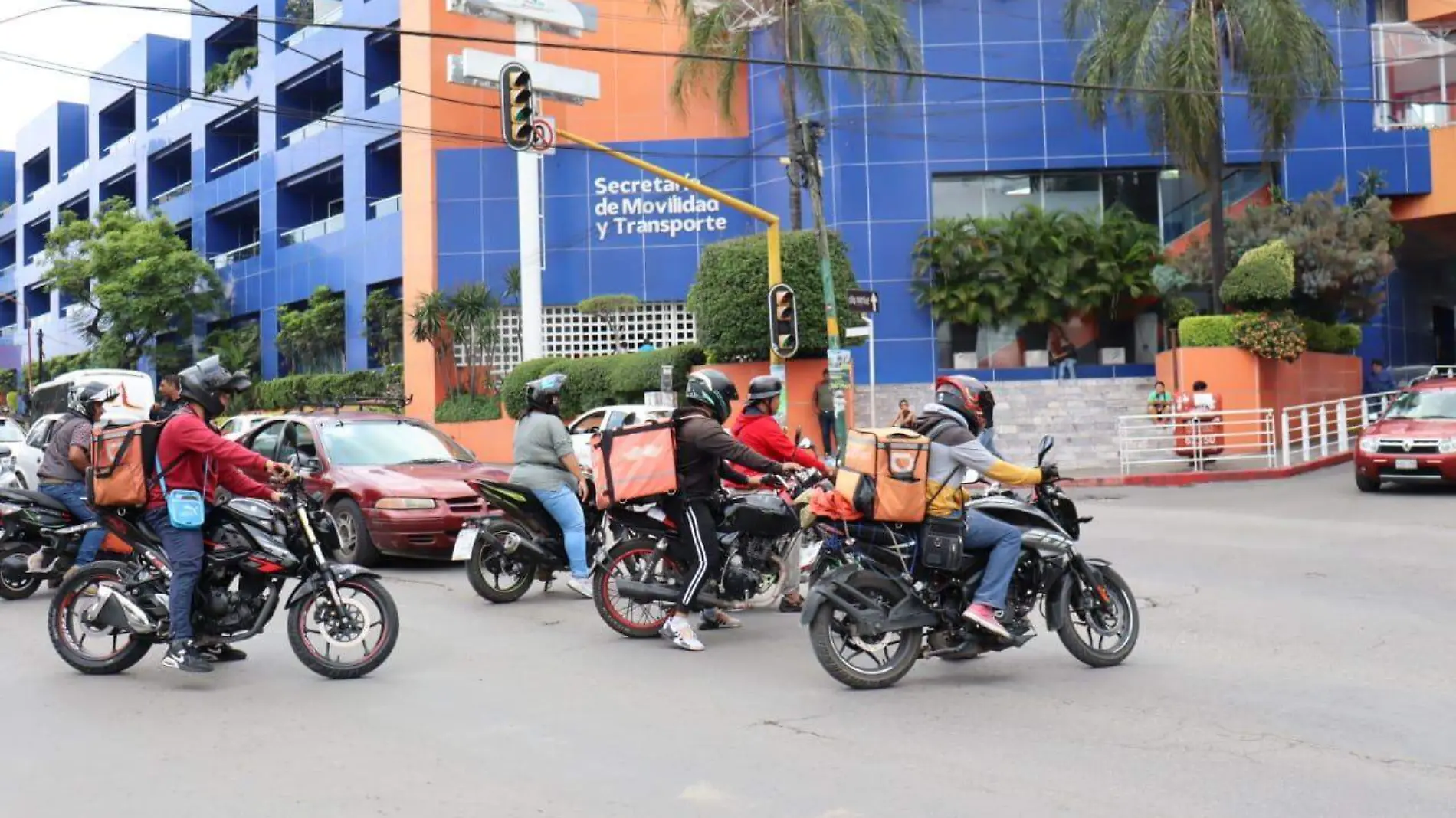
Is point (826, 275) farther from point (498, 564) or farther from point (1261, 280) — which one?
point (498, 564)

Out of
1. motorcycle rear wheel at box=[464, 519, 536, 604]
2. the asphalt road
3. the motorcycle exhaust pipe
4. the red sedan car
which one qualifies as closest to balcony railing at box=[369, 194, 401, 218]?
the red sedan car

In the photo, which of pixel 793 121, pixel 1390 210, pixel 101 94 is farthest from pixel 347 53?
pixel 1390 210

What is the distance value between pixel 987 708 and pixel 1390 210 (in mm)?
31396

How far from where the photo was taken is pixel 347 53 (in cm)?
4206

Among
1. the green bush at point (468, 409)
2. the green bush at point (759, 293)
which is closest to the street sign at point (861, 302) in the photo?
the green bush at point (759, 293)

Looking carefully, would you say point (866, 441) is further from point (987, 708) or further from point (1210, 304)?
point (1210, 304)

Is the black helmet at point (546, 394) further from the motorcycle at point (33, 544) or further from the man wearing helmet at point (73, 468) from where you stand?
the motorcycle at point (33, 544)

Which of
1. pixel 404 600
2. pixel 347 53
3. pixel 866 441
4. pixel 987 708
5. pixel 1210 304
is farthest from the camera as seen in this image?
pixel 347 53

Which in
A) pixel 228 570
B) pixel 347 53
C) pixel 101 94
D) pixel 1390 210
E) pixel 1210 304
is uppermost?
pixel 101 94

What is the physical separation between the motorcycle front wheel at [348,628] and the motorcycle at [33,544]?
417 cm

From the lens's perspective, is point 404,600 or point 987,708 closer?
point 987,708

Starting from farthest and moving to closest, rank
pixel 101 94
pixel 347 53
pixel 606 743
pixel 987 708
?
pixel 101 94, pixel 347 53, pixel 987 708, pixel 606 743

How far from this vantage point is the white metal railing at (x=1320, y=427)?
940 inches

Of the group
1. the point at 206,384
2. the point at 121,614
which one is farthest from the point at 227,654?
the point at 206,384
